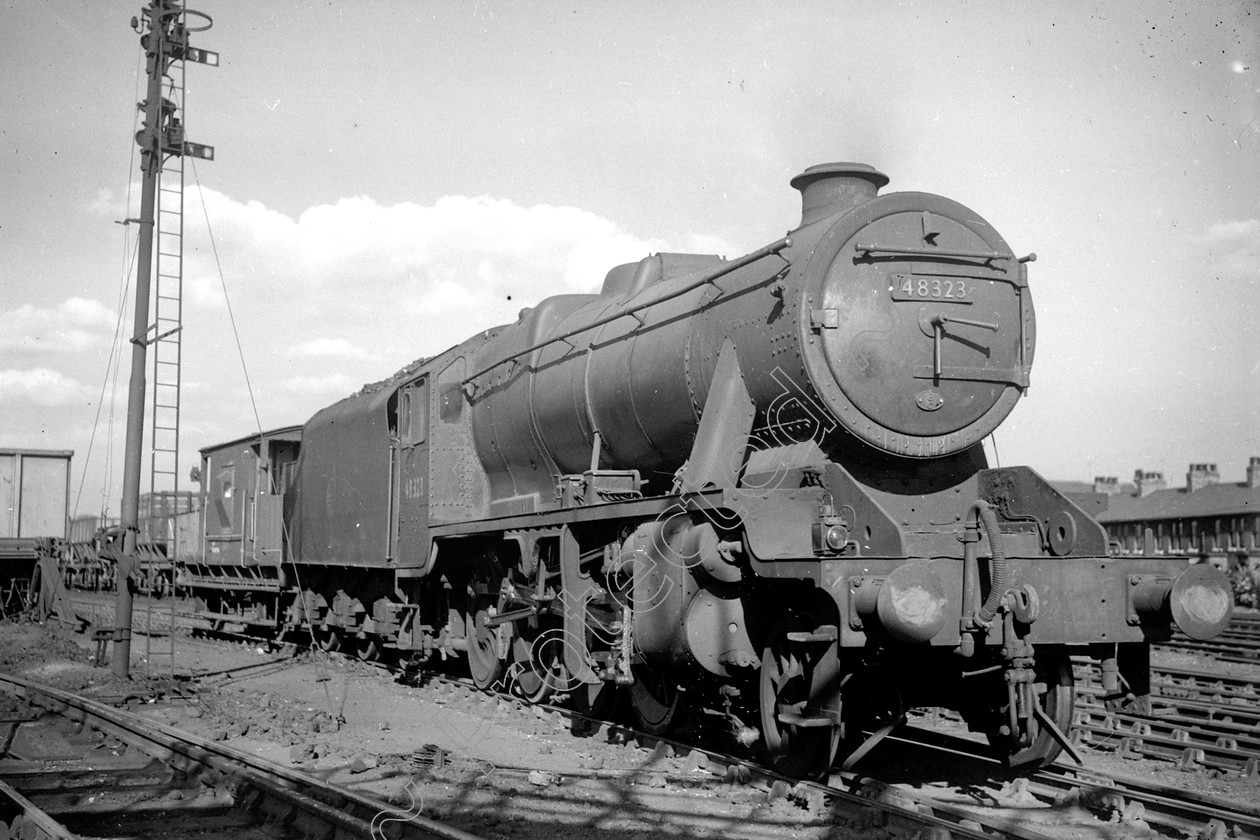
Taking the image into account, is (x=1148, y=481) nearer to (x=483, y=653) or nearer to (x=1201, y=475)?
(x=1201, y=475)

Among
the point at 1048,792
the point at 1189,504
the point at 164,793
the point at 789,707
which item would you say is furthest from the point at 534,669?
the point at 1189,504

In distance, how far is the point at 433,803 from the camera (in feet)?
22.4

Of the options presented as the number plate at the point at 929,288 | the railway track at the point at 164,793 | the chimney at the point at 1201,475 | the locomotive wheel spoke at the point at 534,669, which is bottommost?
the railway track at the point at 164,793

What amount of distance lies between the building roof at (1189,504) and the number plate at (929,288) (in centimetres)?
3393

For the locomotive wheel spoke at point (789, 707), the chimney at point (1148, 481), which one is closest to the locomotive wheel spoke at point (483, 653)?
the locomotive wheel spoke at point (789, 707)

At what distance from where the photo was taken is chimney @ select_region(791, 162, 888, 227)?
7766 mm

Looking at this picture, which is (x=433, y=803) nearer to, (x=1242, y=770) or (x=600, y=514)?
(x=600, y=514)

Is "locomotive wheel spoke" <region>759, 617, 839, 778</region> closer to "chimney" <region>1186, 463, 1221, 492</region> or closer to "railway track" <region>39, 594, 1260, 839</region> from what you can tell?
"railway track" <region>39, 594, 1260, 839</region>

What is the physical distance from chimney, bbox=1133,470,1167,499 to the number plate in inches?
1986

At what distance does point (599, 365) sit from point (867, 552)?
3.32 meters

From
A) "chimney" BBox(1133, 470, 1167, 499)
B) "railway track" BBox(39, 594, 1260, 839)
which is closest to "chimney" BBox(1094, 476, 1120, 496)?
"chimney" BBox(1133, 470, 1167, 499)

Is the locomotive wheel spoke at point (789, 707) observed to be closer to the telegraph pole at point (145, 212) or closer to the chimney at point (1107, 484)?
the telegraph pole at point (145, 212)

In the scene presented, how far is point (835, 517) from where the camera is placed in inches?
259

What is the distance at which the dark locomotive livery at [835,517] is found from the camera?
6457 mm
